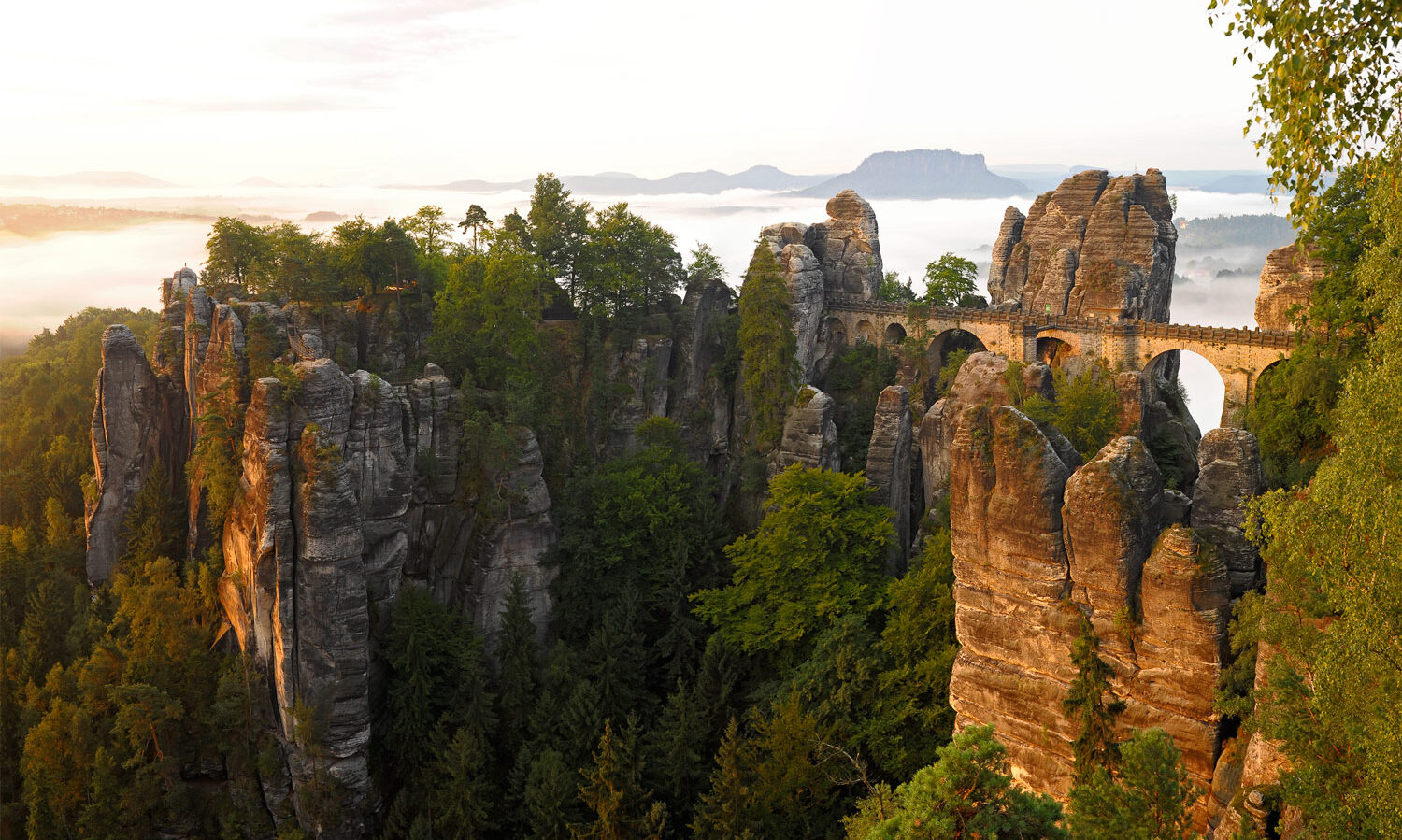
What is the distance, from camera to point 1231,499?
2061 centimetres

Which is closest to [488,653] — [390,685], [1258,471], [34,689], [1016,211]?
[390,685]

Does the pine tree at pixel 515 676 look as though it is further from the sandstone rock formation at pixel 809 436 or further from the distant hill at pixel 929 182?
the distant hill at pixel 929 182

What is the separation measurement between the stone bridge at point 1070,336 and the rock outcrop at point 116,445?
30479 mm

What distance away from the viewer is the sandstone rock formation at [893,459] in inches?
Result: 1480

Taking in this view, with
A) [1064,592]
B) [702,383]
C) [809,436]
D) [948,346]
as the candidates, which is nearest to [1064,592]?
[1064,592]

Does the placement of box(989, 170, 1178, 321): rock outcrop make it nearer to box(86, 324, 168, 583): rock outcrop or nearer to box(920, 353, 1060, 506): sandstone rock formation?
box(920, 353, 1060, 506): sandstone rock formation

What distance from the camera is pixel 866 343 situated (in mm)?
50719

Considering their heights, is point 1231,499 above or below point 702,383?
above

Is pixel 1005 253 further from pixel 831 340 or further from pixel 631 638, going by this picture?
pixel 631 638

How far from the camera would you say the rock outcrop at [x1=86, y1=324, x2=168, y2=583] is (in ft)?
128

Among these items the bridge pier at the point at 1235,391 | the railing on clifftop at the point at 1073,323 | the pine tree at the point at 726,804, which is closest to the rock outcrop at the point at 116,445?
the pine tree at the point at 726,804

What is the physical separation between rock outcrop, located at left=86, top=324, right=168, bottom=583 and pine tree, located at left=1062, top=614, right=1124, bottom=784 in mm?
35413

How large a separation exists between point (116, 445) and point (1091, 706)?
3659 centimetres

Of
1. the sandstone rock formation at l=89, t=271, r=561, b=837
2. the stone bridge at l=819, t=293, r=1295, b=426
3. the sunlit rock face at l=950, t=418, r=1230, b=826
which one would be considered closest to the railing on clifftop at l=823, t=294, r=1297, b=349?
the stone bridge at l=819, t=293, r=1295, b=426
